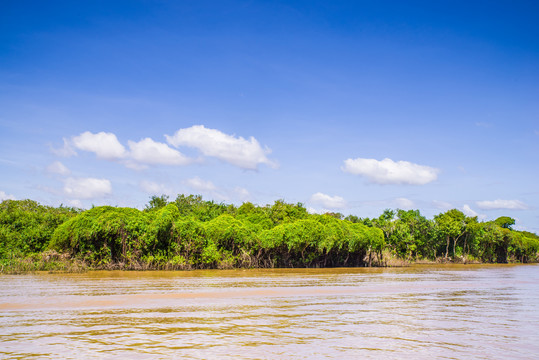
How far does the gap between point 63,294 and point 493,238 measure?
207ft

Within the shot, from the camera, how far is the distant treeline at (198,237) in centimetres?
3238

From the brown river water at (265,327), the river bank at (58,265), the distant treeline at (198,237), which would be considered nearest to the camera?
the brown river water at (265,327)

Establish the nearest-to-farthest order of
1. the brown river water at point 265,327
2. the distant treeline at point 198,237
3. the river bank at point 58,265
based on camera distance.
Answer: the brown river water at point 265,327 → the river bank at point 58,265 → the distant treeline at point 198,237

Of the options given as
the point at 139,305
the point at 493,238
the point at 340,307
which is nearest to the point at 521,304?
the point at 340,307

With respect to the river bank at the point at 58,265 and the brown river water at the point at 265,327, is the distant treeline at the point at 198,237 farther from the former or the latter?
the brown river water at the point at 265,327

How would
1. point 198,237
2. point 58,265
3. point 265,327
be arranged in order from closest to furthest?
point 265,327 < point 58,265 < point 198,237

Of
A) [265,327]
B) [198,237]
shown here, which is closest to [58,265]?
[198,237]

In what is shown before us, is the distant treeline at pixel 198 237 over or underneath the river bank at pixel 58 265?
over

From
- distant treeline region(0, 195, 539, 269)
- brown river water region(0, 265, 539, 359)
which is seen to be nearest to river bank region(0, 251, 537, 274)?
distant treeline region(0, 195, 539, 269)

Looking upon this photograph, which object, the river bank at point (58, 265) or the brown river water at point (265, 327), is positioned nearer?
the brown river water at point (265, 327)

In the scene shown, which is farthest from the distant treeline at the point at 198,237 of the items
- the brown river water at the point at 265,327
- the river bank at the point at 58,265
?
the brown river water at the point at 265,327

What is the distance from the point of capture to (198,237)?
3622 cm

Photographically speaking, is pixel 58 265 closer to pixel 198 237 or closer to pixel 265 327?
pixel 198 237

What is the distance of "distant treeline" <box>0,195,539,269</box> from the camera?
1275 inches
